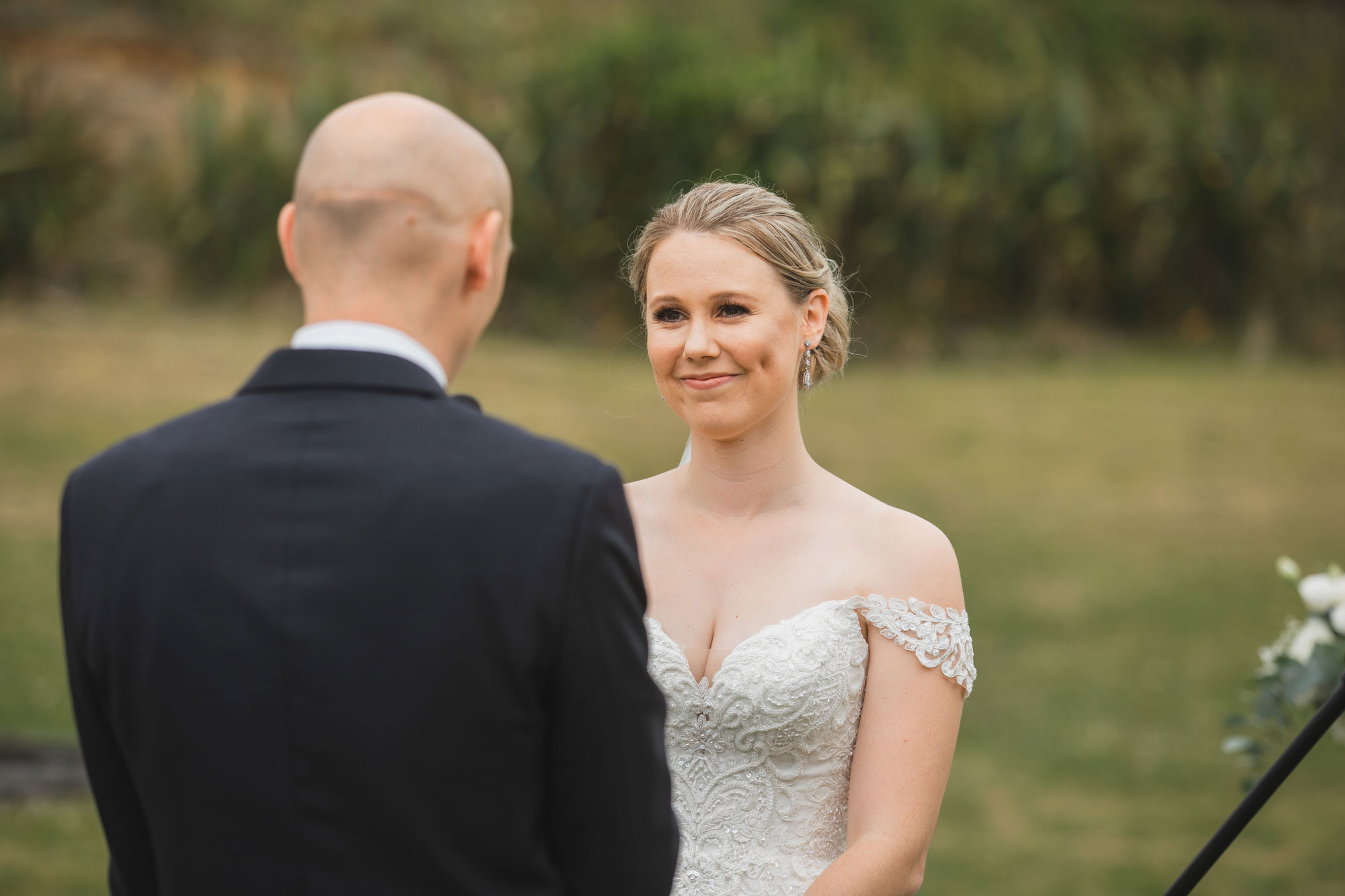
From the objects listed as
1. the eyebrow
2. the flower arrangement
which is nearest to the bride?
the eyebrow

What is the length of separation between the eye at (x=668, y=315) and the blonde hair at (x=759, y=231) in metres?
0.11

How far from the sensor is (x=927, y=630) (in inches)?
98.5

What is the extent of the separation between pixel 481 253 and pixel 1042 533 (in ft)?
34.6

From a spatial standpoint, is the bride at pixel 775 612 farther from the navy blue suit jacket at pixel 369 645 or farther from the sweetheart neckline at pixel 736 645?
the navy blue suit jacket at pixel 369 645

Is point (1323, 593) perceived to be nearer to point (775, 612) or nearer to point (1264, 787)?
point (1264, 787)

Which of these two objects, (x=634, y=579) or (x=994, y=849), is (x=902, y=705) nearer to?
(x=634, y=579)

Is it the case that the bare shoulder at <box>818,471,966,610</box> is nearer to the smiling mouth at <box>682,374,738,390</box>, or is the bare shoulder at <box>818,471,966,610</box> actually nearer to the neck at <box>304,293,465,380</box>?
the smiling mouth at <box>682,374,738,390</box>

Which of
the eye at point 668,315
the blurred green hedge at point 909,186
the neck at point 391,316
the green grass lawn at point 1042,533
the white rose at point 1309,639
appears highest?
the blurred green hedge at point 909,186

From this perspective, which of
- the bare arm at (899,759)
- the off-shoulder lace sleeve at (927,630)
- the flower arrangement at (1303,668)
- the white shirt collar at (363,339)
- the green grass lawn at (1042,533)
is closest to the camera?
the white shirt collar at (363,339)

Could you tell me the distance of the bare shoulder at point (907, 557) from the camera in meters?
2.57

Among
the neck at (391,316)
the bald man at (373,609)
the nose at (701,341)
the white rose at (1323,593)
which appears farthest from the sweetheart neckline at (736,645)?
the neck at (391,316)

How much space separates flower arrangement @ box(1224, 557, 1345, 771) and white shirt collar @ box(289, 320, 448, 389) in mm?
2010

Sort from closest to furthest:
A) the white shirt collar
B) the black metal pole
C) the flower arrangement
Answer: the white shirt collar < the black metal pole < the flower arrangement

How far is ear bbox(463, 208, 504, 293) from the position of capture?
1.67 meters
